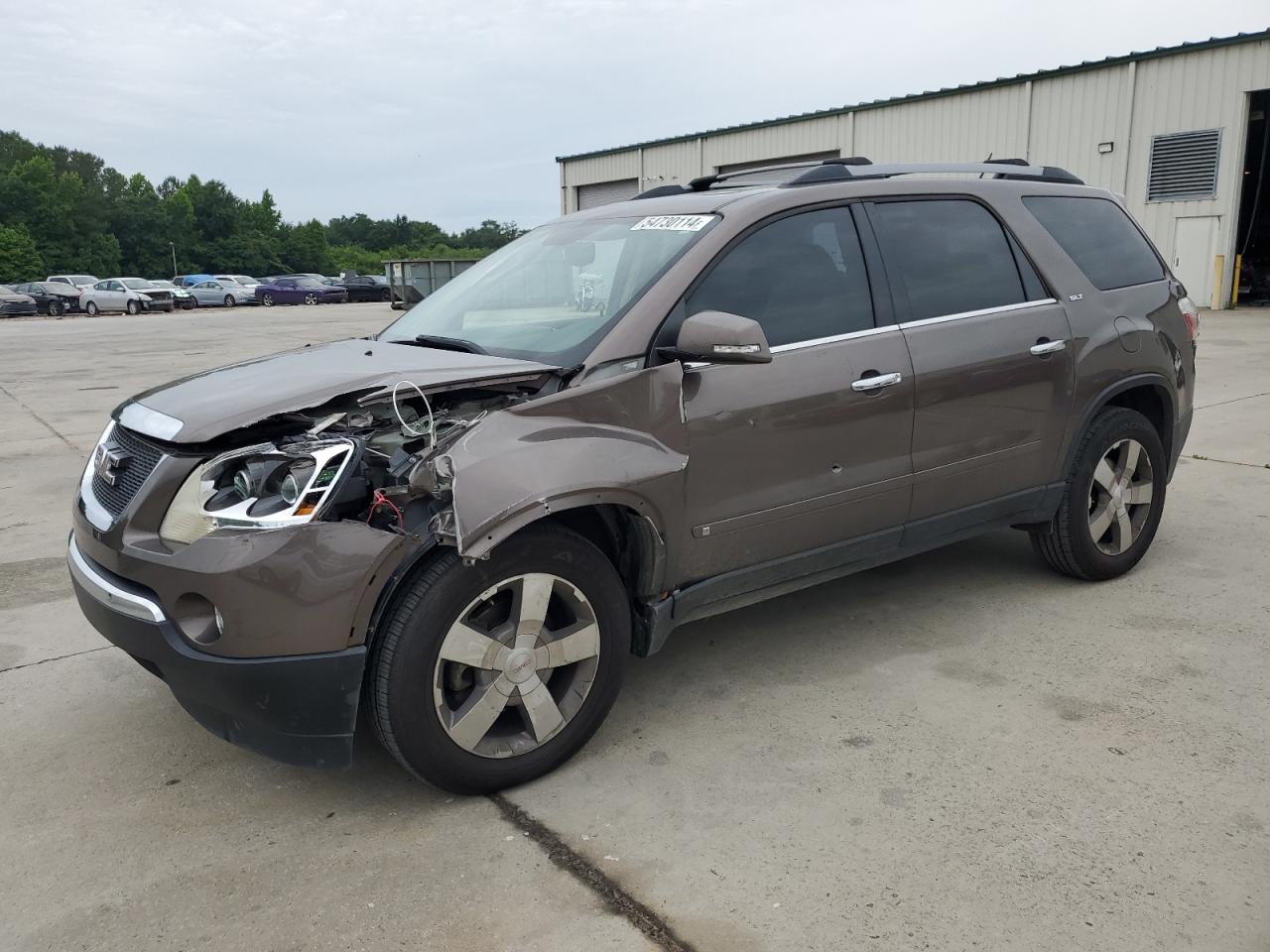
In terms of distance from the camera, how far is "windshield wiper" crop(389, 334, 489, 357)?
3.43 m

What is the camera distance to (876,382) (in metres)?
3.54

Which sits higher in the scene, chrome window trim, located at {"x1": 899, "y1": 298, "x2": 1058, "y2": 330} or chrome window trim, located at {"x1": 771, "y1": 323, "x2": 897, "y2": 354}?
chrome window trim, located at {"x1": 899, "y1": 298, "x2": 1058, "y2": 330}

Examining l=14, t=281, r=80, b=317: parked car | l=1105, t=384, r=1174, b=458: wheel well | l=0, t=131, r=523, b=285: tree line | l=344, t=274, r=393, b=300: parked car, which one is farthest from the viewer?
l=0, t=131, r=523, b=285: tree line

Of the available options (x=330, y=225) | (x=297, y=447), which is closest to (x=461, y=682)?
(x=297, y=447)

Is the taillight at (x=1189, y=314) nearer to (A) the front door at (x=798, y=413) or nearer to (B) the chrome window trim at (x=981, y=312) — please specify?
(B) the chrome window trim at (x=981, y=312)

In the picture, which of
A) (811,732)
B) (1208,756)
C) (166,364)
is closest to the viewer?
(1208,756)

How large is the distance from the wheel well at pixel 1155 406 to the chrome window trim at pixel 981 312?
79cm

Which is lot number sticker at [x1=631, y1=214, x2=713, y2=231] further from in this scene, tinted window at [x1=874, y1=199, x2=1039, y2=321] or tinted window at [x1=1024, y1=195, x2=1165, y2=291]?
tinted window at [x1=1024, y1=195, x2=1165, y2=291]

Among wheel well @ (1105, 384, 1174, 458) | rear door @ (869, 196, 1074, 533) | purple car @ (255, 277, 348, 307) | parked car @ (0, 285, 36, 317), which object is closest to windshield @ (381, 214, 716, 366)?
rear door @ (869, 196, 1074, 533)

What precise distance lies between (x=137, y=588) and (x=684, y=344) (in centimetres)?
169

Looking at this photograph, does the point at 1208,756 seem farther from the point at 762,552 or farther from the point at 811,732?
A: the point at 762,552

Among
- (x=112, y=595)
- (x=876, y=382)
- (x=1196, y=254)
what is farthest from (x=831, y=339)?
(x=1196, y=254)

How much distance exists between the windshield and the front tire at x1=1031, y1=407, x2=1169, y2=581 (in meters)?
2.15

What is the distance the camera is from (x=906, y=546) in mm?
3877
